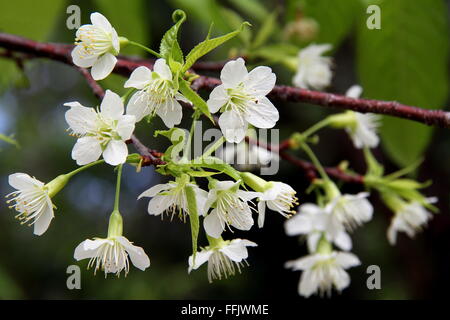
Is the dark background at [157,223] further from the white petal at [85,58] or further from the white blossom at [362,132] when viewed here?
the white petal at [85,58]

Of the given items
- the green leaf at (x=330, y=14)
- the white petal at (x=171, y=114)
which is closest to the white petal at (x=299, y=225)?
the green leaf at (x=330, y=14)

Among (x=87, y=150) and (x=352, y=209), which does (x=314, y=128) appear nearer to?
(x=352, y=209)

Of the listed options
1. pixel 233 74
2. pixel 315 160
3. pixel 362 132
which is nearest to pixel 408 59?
pixel 362 132

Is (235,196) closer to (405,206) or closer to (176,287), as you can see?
(405,206)

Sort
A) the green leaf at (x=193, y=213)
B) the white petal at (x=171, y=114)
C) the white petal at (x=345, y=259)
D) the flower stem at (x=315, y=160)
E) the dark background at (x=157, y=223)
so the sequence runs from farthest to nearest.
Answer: the dark background at (x=157, y=223), the white petal at (x=345, y=259), the flower stem at (x=315, y=160), the white petal at (x=171, y=114), the green leaf at (x=193, y=213)

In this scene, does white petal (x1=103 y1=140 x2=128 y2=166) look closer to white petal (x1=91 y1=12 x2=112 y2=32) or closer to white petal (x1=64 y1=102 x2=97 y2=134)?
white petal (x1=64 y1=102 x2=97 y2=134)

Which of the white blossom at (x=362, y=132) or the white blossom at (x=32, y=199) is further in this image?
the white blossom at (x=362, y=132)

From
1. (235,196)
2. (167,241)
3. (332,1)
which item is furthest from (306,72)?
(167,241)
